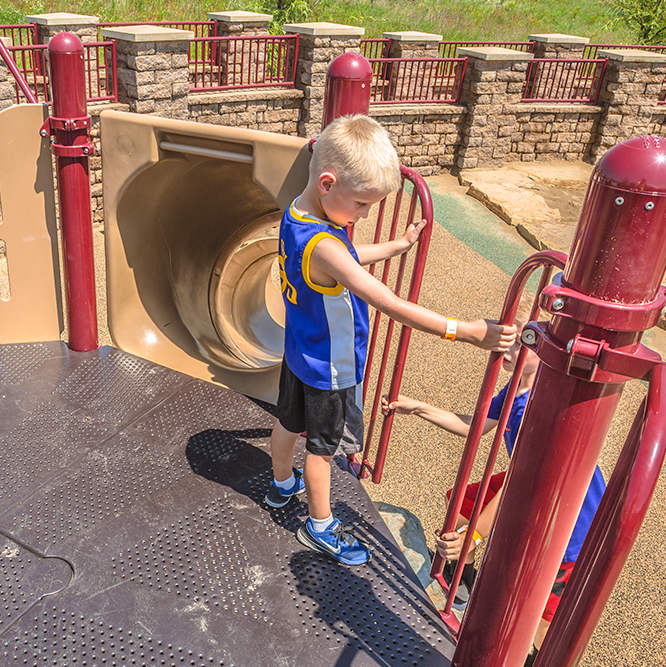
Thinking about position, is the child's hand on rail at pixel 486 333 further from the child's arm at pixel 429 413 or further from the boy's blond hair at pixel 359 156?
the child's arm at pixel 429 413

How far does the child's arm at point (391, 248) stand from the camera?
2.19 m

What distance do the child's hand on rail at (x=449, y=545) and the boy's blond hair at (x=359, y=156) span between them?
1118mm

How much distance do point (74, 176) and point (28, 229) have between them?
355 mm

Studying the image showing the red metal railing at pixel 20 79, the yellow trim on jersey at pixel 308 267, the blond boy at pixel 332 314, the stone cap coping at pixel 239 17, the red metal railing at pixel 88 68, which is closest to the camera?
the blond boy at pixel 332 314

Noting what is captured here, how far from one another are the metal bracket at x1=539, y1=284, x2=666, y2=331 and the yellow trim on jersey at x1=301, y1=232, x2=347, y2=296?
95 centimetres

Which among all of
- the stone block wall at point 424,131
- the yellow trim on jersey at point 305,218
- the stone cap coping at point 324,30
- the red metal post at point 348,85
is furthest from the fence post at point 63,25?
the yellow trim on jersey at point 305,218

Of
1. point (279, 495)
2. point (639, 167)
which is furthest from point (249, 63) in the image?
point (639, 167)

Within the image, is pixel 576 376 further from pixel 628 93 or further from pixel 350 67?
pixel 628 93

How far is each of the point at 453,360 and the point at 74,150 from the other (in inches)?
145

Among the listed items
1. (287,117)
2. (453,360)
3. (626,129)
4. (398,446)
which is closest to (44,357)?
(398,446)

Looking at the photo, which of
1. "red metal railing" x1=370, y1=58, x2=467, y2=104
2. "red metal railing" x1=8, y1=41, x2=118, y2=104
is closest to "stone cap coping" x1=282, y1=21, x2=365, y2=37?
"red metal railing" x1=370, y1=58, x2=467, y2=104

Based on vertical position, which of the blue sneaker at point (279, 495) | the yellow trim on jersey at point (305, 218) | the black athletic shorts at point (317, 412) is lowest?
the blue sneaker at point (279, 495)

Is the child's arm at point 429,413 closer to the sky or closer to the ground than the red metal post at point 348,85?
closer to the ground

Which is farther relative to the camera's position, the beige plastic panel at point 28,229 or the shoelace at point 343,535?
A: the beige plastic panel at point 28,229
